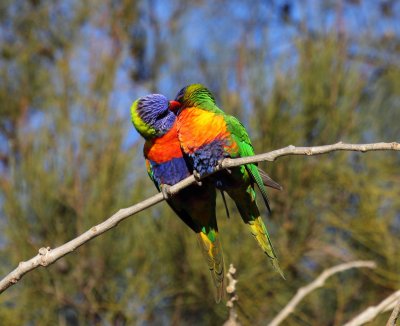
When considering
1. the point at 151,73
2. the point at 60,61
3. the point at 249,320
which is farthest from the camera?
the point at 151,73

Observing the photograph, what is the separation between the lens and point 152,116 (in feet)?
6.57

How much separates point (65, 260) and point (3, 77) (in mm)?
1171

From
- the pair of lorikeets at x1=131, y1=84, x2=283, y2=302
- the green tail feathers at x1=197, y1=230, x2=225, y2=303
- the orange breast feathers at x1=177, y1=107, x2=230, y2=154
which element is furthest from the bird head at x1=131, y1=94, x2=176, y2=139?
the green tail feathers at x1=197, y1=230, x2=225, y2=303

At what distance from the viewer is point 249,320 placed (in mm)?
2666

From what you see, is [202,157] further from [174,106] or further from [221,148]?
[174,106]

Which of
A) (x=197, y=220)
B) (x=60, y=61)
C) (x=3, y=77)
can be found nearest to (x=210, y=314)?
(x=197, y=220)

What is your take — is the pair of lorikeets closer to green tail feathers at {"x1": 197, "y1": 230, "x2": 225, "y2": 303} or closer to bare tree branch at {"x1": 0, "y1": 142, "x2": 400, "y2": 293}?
green tail feathers at {"x1": 197, "y1": 230, "x2": 225, "y2": 303}

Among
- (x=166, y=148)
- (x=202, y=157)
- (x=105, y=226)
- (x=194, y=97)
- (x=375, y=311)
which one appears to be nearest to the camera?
(x=105, y=226)

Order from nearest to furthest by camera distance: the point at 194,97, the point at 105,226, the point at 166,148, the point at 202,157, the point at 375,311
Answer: the point at 105,226 → the point at 375,311 → the point at 202,157 → the point at 194,97 → the point at 166,148

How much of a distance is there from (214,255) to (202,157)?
34 cm

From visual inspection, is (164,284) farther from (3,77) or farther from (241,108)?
(3,77)

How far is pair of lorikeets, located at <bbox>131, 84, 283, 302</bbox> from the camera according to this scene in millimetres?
1817

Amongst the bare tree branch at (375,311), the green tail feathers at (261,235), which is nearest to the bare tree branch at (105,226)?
the bare tree branch at (375,311)

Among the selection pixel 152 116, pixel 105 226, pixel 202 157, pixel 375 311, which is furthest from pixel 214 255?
pixel 105 226
